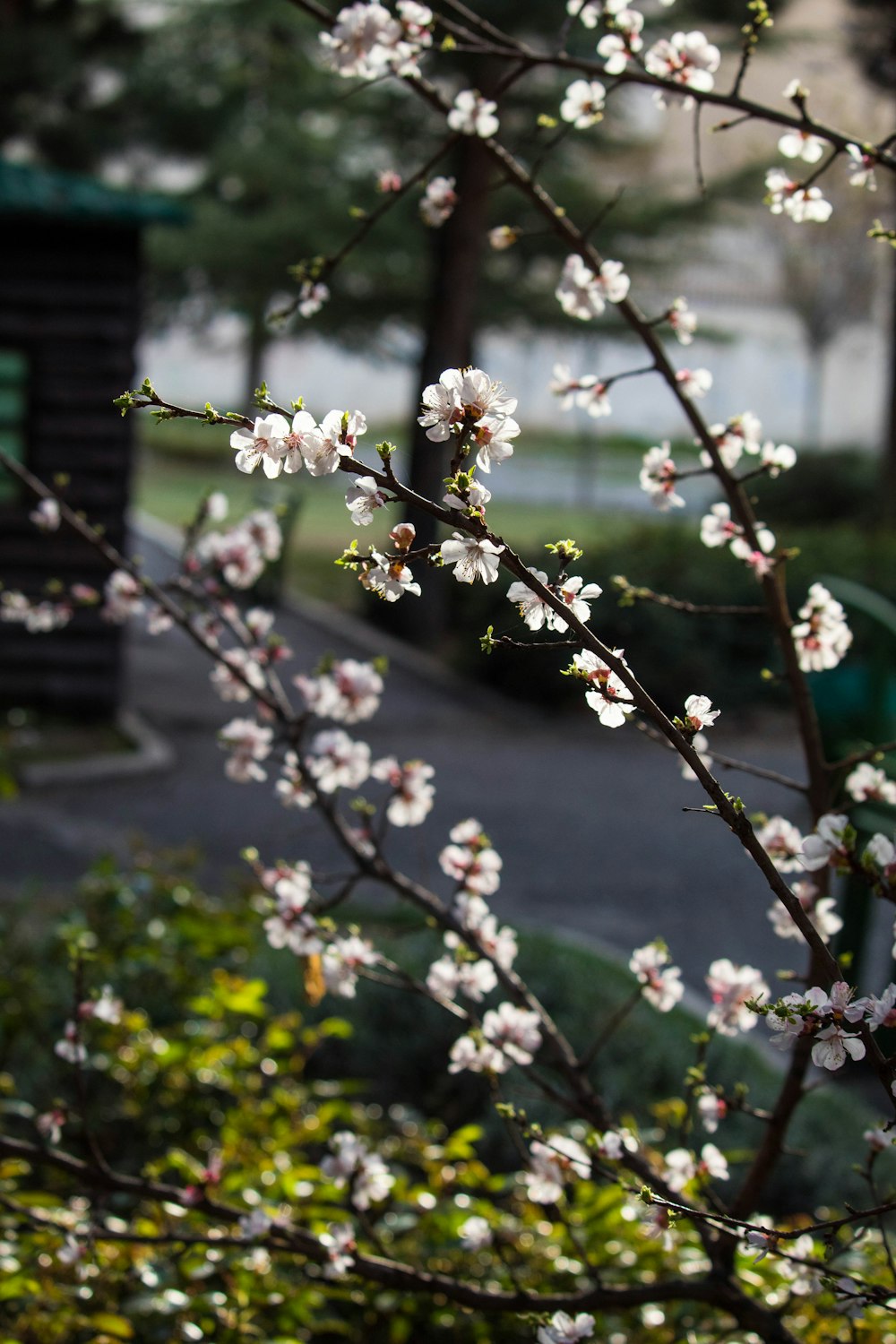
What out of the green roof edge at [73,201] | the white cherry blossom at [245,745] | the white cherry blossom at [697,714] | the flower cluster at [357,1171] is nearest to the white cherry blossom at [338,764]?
the white cherry blossom at [245,745]

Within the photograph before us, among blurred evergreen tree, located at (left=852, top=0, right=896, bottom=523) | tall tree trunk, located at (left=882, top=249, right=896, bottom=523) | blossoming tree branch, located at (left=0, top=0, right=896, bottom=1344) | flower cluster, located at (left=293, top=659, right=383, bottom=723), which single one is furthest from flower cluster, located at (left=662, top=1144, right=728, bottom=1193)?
blurred evergreen tree, located at (left=852, top=0, right=896, bottom=523)

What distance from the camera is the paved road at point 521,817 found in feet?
19.4

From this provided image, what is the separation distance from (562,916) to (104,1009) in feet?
11.9

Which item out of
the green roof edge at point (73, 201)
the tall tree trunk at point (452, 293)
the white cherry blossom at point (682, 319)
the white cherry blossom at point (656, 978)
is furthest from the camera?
the tall tree trunk at point (452, 293)

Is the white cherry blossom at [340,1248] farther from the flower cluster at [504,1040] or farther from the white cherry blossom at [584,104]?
the white cherry blossom at [584,104]

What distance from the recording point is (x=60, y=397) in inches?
322

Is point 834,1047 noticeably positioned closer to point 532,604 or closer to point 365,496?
point 532,604

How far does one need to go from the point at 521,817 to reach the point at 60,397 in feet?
11.5

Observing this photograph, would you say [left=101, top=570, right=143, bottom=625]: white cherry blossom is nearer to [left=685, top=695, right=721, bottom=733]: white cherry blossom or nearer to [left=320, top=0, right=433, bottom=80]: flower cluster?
[left=320, top=0, right=433, bottom=80]: flower cluster

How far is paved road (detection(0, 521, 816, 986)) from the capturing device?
590 cm

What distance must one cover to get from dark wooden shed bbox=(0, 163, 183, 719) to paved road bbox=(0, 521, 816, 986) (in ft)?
2.97

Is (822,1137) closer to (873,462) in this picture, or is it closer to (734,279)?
(873,462)

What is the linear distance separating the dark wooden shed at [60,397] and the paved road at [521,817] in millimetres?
905

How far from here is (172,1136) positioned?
10.2 ft
